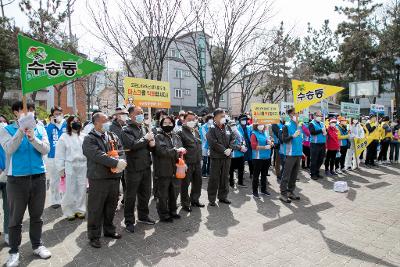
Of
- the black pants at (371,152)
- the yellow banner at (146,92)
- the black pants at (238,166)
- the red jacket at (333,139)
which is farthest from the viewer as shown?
the black pants at (371,152)

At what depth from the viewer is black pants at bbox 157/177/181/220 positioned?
581 centimetres

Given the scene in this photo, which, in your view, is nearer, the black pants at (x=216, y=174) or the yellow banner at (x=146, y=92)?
the yellow banner at (x=146, y=92)

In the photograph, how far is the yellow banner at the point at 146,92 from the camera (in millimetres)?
6262

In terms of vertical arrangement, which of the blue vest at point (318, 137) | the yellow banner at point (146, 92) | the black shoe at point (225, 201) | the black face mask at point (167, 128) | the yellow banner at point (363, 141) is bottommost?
the black shoe at point (225, 201)

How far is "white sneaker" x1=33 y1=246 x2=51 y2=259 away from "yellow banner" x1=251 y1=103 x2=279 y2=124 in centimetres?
546

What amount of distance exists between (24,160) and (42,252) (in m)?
1.37

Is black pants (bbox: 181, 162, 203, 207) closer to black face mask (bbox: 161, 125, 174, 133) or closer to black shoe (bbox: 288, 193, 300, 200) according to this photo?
black face mask (bbox: 161, 125, 174, 133)

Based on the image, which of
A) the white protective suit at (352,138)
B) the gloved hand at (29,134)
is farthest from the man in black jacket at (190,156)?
the white protective suit at (352,138)

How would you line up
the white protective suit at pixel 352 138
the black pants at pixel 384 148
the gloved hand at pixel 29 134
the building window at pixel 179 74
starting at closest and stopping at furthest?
the gloved hand at pixel 29 134, the white protective suit at pixel 352 138, the black pants at pixel 384 148, the building window at pixel 179 74

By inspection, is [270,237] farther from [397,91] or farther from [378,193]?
[397,91]

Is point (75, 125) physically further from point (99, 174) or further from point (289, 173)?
point (289, 173)

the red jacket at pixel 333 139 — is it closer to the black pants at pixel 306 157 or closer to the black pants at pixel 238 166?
the black pants at pixel 306 157

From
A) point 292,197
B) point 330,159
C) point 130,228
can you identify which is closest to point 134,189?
point 130,228

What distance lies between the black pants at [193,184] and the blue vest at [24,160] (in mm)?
3040
